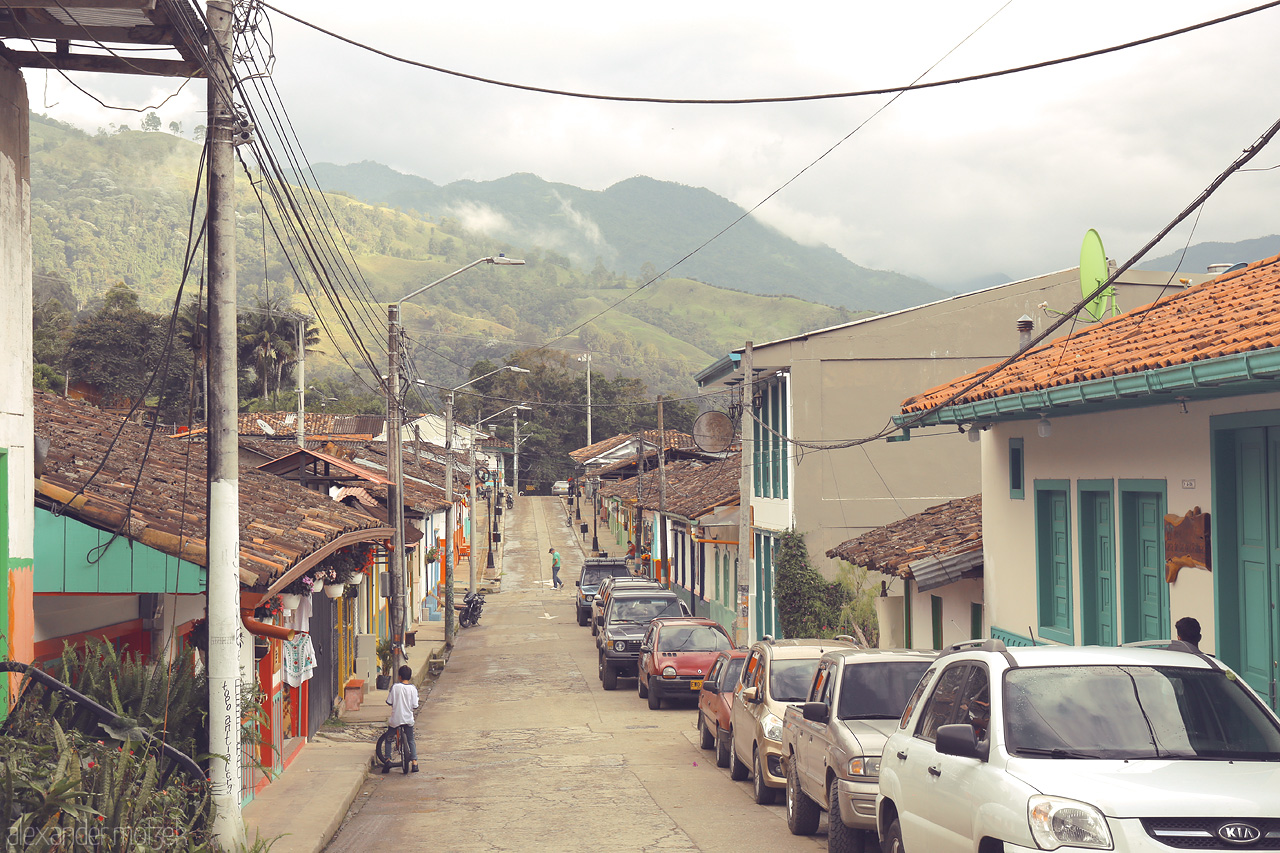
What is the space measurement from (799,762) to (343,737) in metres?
10.2

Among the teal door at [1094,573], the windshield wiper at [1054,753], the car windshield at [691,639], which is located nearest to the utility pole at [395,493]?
the car windshield at [691,639]

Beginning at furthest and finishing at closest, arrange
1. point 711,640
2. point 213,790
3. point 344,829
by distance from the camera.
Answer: point 711,640
point 344,829
point 213,790

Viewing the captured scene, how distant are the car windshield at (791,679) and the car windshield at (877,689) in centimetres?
277

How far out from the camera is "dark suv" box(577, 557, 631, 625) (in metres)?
44.7

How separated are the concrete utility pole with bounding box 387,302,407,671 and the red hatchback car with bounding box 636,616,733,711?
4931 millimetres

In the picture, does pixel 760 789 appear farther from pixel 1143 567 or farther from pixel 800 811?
pixel 1143 567

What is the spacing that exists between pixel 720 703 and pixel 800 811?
526 centimetres

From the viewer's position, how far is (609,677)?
27.4 meters

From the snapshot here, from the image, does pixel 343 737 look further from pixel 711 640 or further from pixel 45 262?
pixel 45 262

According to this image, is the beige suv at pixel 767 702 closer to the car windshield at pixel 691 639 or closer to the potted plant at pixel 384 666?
the car windshield at pixel 691 639

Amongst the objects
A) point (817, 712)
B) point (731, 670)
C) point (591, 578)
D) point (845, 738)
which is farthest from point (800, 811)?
point (591, 578)

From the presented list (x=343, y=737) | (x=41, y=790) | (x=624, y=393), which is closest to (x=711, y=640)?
(x=343, y=737)

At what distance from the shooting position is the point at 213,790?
360 inches

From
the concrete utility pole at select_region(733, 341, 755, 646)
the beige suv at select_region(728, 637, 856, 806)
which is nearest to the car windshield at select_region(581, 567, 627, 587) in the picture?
the concrete utility pole at select_region(733, 341, 755, 646)
